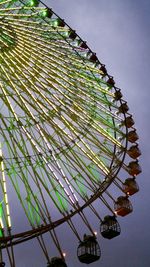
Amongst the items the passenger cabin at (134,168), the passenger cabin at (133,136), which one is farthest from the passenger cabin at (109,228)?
the passenger cabin at (133,136)

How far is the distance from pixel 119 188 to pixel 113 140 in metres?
2.33

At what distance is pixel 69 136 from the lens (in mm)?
21250

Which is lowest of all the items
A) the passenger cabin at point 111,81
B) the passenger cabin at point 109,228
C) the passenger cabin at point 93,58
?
the passenger cabin at point 109,228

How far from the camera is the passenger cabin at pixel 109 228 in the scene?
21.5m

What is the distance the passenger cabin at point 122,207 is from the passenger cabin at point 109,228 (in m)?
1.35

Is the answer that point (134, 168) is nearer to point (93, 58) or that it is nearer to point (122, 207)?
point (122, 207)

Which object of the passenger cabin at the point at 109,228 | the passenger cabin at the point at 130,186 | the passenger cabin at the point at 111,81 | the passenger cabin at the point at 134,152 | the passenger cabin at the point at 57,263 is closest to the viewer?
the passenger cabin at the point at 57,263

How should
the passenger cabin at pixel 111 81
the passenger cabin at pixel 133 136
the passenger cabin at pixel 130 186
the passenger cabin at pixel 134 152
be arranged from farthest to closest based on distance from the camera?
1. the passenger cabin at pixel 133 136
2. the passenger cabin at pixel 134 152
3. the passenger cabin at pixel 130 186
4. the passenger cabin at pixel 111 81

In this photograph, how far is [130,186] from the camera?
24234 mm

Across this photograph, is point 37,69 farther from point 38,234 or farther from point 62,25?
point 38,234

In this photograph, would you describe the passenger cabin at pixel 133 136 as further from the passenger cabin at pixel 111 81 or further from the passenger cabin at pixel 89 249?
the passenger cabin at pixel 89 249

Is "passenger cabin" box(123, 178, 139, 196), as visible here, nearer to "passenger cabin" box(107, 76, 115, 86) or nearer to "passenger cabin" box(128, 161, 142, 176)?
"passenger cabin" box(128, 161, 142, 176)

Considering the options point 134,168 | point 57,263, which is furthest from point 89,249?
point 134,168

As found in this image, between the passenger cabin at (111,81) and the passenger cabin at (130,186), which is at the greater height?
the passenger cabin at (111,81)
